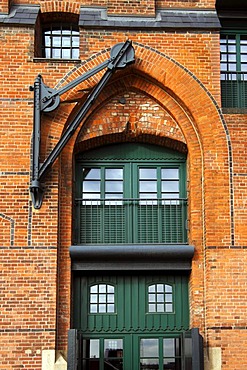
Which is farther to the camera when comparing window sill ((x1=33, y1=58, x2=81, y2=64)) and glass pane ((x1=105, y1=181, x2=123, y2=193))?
glass pane ((x1=105, y1=181, x2=123, y2=193))

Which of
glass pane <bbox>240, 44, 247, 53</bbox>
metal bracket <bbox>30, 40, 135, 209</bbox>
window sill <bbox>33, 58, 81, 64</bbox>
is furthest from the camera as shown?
glass pane <bbox>240, 44, 247, 53</bbox>

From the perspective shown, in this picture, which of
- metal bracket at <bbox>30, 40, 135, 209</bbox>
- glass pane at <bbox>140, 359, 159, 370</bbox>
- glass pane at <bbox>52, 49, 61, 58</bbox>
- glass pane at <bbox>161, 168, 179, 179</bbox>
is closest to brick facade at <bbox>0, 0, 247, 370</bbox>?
metal bracket at <bbox>30, 40, 135, 209</bbox>

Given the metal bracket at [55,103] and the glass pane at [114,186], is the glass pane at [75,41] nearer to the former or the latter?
the metal bracket at [55,103]

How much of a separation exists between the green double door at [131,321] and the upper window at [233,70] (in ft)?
13.9

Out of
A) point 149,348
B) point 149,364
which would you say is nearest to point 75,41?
point 149,348

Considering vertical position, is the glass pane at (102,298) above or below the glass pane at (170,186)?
below

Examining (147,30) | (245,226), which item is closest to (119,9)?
(147,30)

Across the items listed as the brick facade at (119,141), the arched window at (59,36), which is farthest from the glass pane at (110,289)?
the arched window at (59,36)

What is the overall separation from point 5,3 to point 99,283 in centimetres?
641

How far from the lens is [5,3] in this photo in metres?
15.5

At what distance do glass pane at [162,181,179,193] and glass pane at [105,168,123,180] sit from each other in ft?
3.18

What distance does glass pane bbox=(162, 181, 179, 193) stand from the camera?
1559 centimetres

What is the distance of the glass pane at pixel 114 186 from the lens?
1549cm

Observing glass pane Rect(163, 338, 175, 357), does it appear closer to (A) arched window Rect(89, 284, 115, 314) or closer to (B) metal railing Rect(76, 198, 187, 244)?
(A) arched window Rect(89, 284, 115, 314)
